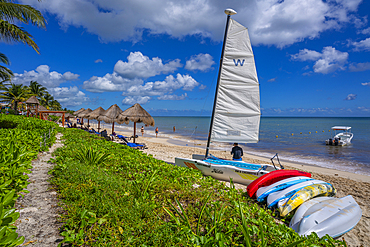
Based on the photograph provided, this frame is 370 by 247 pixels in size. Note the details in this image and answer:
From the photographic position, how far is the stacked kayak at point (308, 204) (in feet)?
12.6

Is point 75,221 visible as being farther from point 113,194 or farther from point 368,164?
point 368,164

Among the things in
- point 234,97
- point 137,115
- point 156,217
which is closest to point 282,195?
point 156,217

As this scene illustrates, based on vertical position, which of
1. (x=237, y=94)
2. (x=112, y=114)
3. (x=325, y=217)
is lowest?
(x=325, y=217)

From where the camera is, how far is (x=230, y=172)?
22.8 ft

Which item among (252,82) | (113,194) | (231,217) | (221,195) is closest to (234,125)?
(252,82)

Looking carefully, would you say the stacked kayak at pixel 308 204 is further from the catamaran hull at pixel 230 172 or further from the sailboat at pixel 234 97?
the sailboat at pixel 234 97

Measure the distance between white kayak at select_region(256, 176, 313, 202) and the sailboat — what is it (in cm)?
184

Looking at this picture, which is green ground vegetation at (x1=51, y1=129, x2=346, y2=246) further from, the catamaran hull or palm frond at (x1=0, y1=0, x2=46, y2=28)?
palm frond at (x1=0, y1=0, x2=46, y2=28)

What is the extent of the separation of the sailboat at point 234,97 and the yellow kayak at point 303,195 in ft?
→ 7.02

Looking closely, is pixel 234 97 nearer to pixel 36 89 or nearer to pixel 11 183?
pixel 11 183

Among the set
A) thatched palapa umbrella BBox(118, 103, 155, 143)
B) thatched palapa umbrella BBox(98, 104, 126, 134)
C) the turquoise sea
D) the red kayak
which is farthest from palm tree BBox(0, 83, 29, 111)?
the red kayak

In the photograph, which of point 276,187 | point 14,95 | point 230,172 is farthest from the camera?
point 14,95

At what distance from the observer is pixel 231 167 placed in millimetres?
6914

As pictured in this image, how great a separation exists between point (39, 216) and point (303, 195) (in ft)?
17.9
